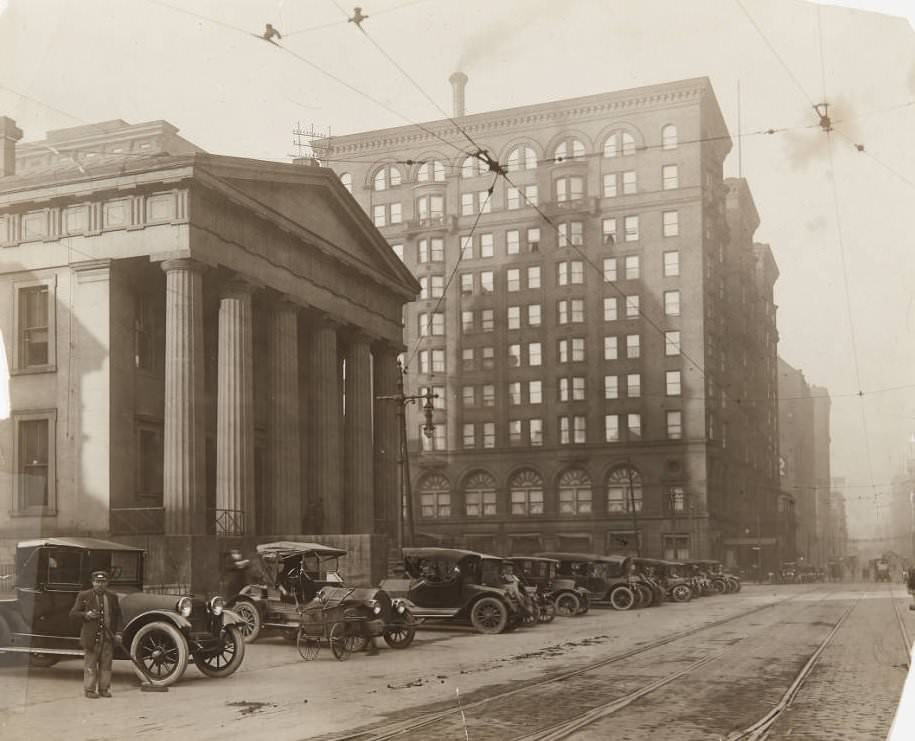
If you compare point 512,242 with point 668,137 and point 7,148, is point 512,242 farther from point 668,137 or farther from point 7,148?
point 7,148

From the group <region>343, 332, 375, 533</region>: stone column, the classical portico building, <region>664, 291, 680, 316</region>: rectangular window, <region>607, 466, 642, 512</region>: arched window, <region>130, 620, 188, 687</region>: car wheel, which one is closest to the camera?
<region>130, 620, 188, 687</region>: car wheel

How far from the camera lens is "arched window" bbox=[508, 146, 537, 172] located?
2683 centimetres

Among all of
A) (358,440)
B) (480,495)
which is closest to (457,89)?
(358,440)

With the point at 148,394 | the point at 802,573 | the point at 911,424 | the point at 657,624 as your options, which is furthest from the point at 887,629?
the point at 802,573

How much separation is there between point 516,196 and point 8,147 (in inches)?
761

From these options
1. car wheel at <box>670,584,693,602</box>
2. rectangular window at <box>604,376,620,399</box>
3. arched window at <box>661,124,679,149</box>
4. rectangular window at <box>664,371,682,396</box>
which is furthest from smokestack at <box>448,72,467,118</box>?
rectangular window at <box>604,376,620,399</box>

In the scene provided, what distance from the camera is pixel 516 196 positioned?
39531 mm

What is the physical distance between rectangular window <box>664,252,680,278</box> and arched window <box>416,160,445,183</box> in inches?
452

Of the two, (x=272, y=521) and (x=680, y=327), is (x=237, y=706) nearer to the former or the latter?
(x=272, y=521)

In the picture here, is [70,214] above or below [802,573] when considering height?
above

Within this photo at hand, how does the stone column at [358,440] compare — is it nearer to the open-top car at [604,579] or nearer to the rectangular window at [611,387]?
the open-top car at [604,579]

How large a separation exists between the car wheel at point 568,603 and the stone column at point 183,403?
415 inches

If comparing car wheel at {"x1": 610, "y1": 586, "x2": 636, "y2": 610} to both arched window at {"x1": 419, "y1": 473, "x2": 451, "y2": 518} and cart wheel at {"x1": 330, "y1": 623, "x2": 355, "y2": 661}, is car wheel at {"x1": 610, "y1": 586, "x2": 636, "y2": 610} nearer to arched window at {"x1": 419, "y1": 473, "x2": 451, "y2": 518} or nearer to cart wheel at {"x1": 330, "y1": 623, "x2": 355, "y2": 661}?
cart wheel at {"x1": 330, "y1": 623, "x2": 355, "y2": 661}

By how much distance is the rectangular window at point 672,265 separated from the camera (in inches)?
1598
